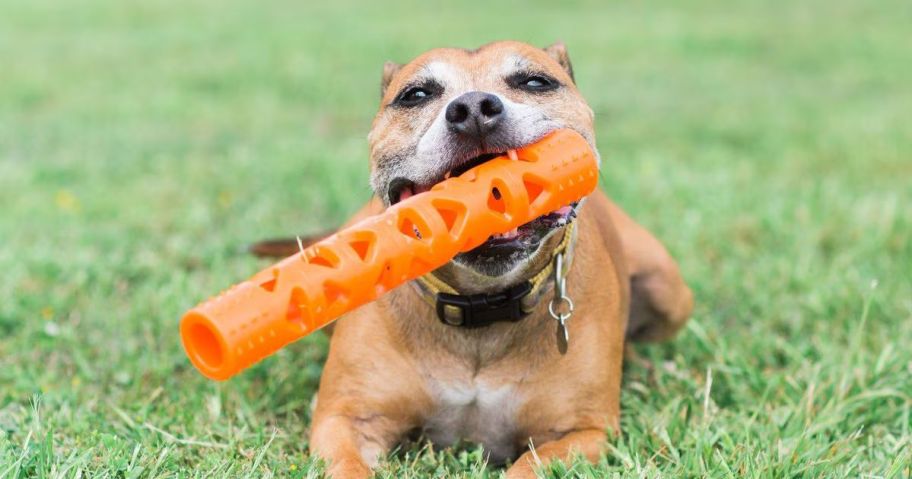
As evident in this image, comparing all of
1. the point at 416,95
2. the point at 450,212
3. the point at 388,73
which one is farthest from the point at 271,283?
the point at 388,73

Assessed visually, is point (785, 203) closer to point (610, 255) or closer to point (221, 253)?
point (610, 255)

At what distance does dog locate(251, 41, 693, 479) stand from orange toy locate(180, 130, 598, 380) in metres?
0.14

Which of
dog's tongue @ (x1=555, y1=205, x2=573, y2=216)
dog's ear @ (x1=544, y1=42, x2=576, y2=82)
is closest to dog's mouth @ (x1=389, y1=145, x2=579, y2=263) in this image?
dog's tongue @ (x1=555, y1=205, x2=573, y2=216)

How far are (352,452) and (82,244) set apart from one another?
2952 mm

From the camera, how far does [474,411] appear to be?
3.39 meters

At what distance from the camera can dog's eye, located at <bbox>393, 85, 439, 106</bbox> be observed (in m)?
3.50

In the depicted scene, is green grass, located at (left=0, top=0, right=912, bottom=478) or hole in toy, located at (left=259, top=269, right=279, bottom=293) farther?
green grass, located at (left=0, top=0, right=912, bottom=478)

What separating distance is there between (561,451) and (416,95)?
135cm

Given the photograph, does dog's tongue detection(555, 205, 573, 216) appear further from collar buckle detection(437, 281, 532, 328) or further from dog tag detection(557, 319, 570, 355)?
dog tag detection(557, 319, 570, 355)

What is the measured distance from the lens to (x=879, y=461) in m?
3.13

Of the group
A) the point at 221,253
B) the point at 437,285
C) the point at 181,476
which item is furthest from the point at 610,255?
the point at 221,253

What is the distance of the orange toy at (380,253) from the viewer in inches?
90.1

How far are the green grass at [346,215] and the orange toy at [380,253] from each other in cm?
74

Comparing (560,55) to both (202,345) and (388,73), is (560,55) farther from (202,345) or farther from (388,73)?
(202,345)
